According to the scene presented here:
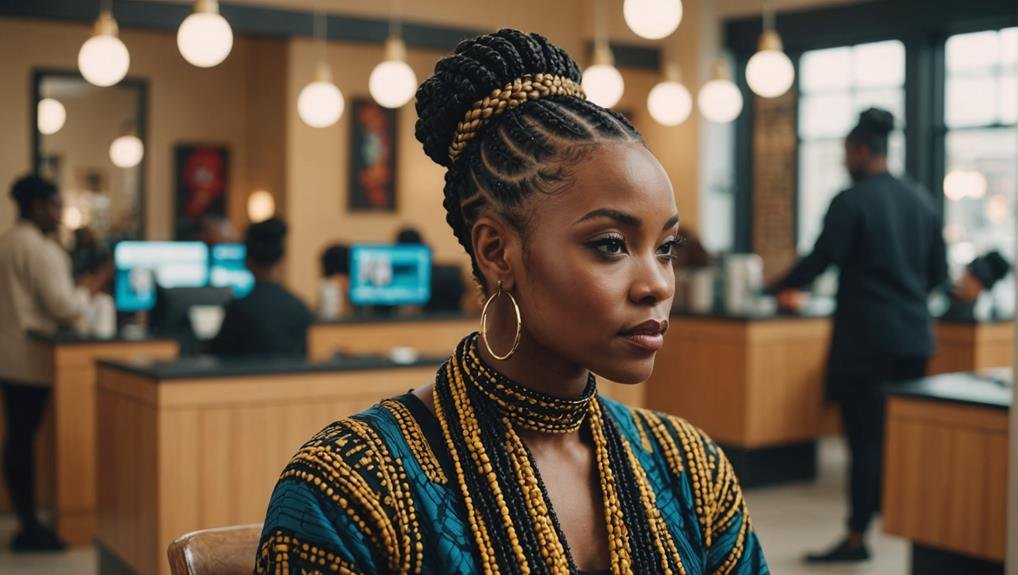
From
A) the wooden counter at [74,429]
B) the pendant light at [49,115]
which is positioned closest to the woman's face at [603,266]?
the wooden counter at [74,429]

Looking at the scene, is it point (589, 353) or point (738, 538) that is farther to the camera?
point (738, 538)

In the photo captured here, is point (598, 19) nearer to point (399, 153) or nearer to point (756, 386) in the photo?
point (399, 153)

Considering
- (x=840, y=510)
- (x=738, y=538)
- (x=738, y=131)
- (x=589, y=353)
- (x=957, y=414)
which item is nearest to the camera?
(x=589, y=353)

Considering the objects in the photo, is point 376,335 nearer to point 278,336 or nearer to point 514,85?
point 278,336

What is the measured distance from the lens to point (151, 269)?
685 centimetres

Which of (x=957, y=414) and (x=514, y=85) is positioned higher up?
(x=514, y=85)

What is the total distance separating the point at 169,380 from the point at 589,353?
3.12 m

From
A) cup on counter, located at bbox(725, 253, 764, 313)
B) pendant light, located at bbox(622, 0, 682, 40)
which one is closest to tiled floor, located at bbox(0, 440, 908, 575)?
cup on counter, located at bbox(725, 253, 764, 313)

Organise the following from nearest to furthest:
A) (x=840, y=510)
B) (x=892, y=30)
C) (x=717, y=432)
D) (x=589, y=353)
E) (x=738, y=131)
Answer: (x=589, y=353)
(x=840, y=510)
(x=717, y=432)
(x=892, y=30)
(x=738, y=131)

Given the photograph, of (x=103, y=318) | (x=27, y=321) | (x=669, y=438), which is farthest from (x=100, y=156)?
(x=669, y=438)

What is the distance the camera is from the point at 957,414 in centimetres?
394

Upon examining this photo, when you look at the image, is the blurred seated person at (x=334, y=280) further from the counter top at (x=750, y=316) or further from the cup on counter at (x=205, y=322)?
the counter top at (x=750, y=316)

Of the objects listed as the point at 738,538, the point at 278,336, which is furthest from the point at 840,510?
the point at 738,538

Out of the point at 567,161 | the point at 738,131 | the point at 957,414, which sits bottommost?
the point at 957,414
